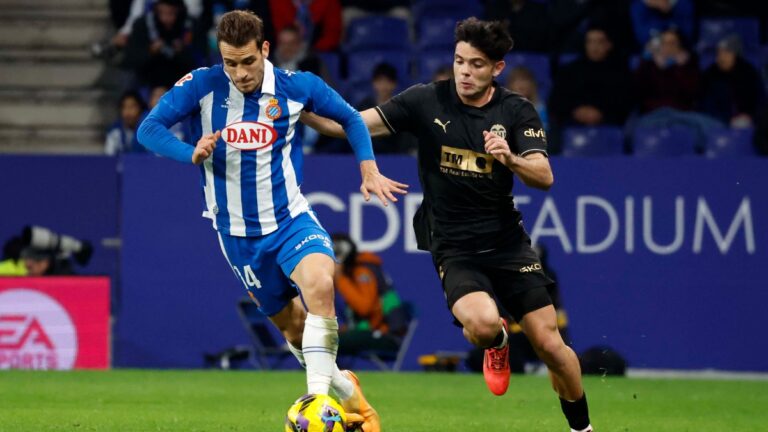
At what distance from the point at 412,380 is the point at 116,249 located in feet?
9.85

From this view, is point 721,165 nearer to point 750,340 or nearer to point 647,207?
point 647,207

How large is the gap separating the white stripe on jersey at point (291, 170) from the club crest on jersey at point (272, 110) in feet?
0.24

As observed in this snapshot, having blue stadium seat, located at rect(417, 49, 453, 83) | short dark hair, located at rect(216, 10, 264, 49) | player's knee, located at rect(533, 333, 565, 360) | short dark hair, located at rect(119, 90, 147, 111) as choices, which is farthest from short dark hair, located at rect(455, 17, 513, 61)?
blue stadium seat, located at rect(417, 49, 453, 83)

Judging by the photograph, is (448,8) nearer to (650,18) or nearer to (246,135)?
(650,18)

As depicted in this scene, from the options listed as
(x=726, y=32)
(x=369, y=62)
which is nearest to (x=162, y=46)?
(x=369, y=62)

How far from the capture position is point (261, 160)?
7430 mm

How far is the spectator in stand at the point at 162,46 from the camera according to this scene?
48.0 ft

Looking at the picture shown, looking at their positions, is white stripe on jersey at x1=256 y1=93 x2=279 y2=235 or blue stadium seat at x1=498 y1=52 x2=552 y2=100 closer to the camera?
white stripe on jersey at x1=256 y1=93 x2=279 y2=235

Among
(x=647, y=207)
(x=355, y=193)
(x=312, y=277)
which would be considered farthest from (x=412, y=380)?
(x=312, y=277)

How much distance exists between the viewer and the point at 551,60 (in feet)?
50.1

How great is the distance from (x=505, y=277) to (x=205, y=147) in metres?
1.71

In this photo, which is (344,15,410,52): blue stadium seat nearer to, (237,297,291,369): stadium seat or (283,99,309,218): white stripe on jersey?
(237,297,291,369): stadium seat

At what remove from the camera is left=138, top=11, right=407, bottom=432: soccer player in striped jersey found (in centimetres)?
721

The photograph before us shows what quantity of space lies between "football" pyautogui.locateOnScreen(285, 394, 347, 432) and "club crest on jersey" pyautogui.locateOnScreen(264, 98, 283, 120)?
60.0 inches
